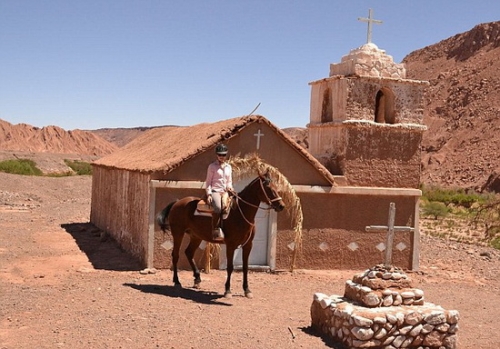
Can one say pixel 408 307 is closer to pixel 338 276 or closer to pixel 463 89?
pixel 338 276

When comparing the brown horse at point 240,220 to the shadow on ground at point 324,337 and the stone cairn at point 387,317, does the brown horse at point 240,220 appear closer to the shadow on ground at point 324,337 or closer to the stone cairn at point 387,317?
the shadow on ground at point 324,337

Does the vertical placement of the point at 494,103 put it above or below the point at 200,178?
above

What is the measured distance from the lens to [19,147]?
91438 mm

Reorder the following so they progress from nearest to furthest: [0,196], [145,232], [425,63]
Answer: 1. [145,232]
2. [0,196]
3. [425,63]

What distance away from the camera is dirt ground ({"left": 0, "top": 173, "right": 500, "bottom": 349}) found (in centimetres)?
825

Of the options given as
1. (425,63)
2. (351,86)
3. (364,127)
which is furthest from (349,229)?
(425,63)

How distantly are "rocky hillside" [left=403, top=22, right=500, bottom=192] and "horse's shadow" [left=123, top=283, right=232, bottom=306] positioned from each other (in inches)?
1804

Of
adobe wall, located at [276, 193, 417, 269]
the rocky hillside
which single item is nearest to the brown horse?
adobe wall, located at [276, 193, 417, 269]

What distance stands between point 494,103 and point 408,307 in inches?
2407

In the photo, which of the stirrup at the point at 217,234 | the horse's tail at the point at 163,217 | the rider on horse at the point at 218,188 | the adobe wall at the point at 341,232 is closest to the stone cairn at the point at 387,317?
the stirrup at the point at 217,234

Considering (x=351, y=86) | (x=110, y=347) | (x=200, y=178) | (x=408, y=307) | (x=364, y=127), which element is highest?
(x=351, y=86)

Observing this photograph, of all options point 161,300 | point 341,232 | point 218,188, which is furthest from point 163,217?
point 341,232

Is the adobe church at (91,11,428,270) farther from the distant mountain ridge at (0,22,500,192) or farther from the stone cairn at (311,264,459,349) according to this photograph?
the distant mountain ridge at (0,22,500,192)

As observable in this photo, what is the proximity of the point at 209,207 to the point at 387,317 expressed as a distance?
3.97 metres
